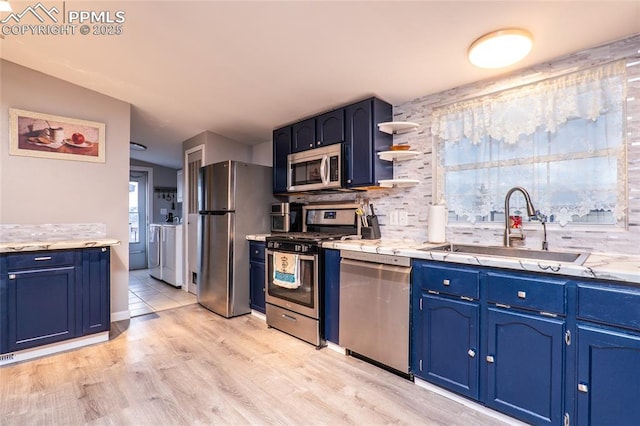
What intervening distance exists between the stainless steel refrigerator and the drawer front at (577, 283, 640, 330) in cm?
298

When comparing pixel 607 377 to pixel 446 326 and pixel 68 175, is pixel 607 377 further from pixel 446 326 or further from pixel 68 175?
pixel 68 175

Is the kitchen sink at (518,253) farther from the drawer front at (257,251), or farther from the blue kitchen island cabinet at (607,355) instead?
the drawer front at (257,251)

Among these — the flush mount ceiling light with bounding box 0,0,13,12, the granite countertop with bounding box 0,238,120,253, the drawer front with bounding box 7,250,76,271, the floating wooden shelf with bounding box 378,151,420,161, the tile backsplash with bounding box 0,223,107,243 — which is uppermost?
the flush mount ceiling light with bounding box 0,0,13,12

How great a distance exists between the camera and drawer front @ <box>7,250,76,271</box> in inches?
94.3

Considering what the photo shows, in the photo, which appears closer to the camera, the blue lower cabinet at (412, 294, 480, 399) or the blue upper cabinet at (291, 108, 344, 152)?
the blue lower cabinet at (412, 294, 480, 399)

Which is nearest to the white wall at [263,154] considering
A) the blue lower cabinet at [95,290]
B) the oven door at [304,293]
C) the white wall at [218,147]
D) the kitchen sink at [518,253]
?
the white wall at [218,147]

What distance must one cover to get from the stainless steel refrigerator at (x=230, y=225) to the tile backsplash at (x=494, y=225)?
0.85 metres

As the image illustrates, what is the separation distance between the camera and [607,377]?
138cm

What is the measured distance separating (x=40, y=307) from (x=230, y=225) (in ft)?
5.61

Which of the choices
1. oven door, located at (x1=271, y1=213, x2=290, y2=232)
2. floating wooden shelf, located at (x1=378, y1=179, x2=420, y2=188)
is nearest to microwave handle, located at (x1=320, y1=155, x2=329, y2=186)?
floating wooden shelf, located at (x1=378, y1=179, x2=420, y2=188)

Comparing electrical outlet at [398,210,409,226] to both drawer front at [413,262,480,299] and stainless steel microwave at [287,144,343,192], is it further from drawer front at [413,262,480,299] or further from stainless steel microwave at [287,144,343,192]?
drawer front at [413,262,480,299]

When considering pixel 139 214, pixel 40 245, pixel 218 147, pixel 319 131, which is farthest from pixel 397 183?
pixel 139 214

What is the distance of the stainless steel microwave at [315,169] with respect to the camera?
298 cm

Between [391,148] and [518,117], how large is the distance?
954 mm
